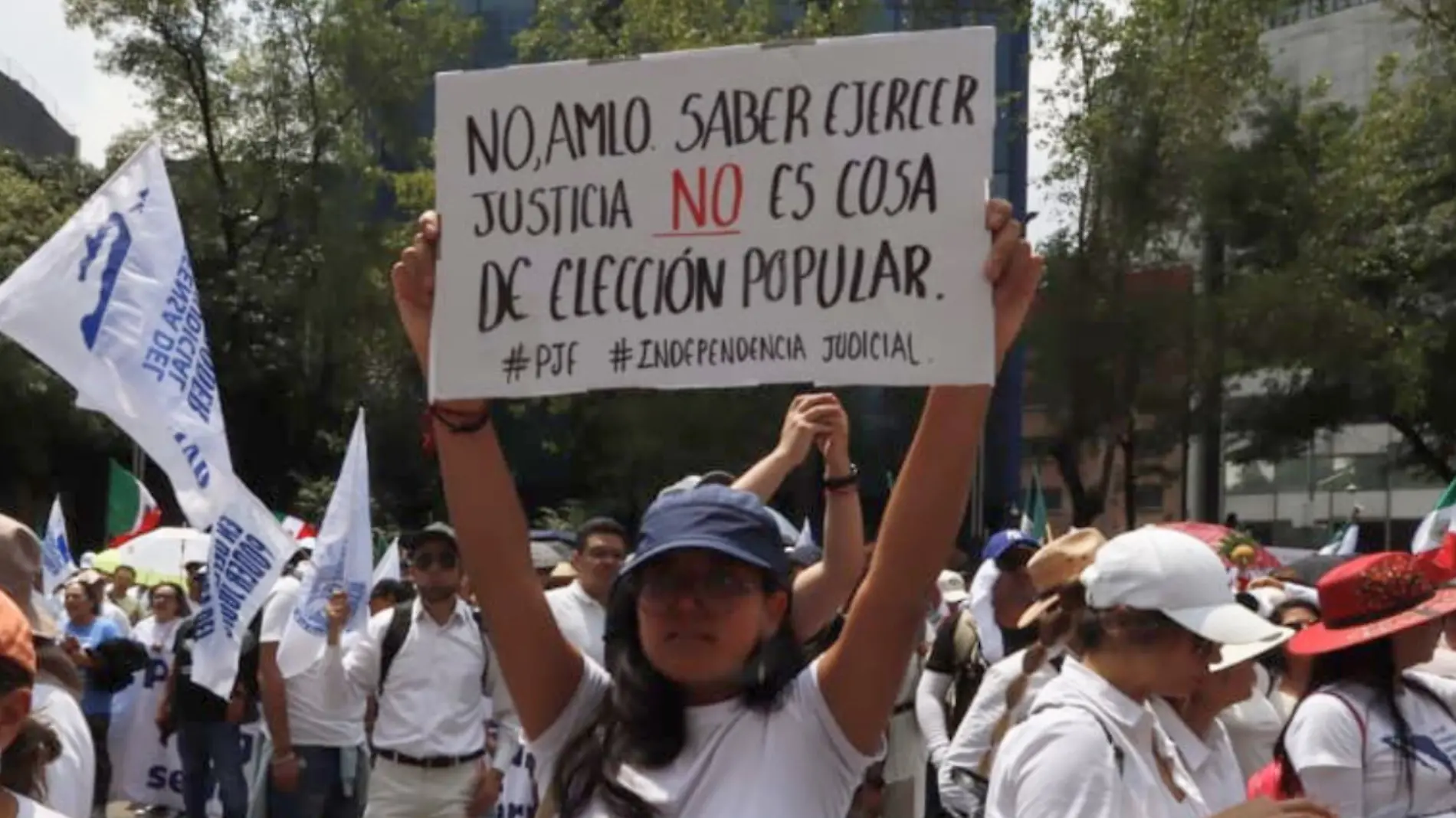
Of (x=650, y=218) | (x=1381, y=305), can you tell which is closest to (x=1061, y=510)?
(x=1381, y=305)

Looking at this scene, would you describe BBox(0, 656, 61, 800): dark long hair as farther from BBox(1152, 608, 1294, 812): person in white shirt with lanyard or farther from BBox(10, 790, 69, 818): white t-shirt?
BBox(1152, 608, 1294, 812): person in white shirt with lanyard

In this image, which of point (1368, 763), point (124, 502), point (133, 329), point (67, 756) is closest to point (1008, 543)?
point (133, 329)

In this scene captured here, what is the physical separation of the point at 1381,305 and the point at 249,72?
69.2 ft

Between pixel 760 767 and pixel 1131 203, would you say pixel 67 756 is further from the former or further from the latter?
pixel 1131 203

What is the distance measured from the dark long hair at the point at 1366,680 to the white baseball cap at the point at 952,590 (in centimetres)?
617

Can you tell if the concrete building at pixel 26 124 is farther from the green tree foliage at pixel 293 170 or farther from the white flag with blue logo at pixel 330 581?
the white flag with blue logo at pixel 330 581

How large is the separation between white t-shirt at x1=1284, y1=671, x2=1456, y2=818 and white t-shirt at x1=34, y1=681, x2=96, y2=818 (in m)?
2.74

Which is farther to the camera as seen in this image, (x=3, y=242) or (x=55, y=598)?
(x=3, y=242)

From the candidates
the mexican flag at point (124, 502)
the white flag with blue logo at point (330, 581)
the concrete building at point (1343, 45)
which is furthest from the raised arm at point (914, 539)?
the concrete building at point (1343, 45)

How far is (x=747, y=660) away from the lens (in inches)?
115

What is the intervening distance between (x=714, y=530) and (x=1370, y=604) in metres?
2.59

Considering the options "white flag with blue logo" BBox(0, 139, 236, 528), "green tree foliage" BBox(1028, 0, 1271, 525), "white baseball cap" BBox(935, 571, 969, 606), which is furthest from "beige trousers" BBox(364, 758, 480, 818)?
"green tree foliage" BBox(1028, 0, 1271, 525)

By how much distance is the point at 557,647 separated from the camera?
306cm

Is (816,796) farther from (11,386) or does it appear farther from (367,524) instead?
(11,386)
